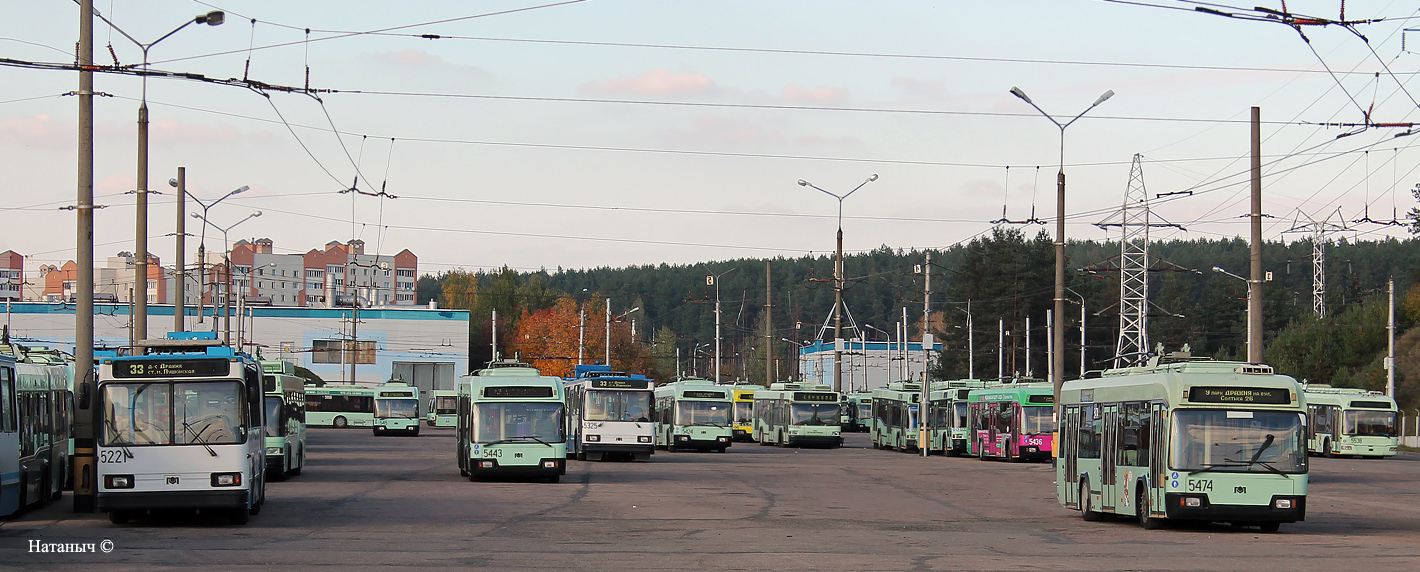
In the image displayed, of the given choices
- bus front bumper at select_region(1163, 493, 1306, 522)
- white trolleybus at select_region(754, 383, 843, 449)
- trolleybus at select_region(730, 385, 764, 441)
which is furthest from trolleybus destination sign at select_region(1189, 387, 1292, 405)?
trolleybus at select_region(730, 385, 764, 441)

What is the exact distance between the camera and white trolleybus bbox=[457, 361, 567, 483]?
101 feet

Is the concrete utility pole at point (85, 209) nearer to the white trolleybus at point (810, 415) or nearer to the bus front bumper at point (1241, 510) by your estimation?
the bus front bumper at point (1241, 510)

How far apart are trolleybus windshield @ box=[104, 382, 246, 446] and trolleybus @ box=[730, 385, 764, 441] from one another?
48.8 m

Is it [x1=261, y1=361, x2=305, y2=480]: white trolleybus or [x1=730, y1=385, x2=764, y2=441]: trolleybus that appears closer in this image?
[x1=261, y1=361, x2=305, y2=480]: white trolleybus

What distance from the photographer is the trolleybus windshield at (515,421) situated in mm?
30984

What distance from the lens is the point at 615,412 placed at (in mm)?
43031

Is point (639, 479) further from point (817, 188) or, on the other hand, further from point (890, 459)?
point (817, 188)

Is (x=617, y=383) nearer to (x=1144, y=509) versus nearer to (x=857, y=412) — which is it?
(x=1144, y=509)

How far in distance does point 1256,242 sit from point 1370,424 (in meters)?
28.1

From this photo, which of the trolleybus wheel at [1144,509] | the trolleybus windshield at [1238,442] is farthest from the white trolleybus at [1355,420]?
the trolleybus windshield at [1238,442]

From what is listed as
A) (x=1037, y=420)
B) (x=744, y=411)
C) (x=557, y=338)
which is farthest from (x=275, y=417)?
(x=557, y=338)

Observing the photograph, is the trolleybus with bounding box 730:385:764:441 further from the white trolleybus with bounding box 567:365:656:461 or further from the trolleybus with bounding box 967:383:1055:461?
the white trolleybus with bounding box 567:365:656:461

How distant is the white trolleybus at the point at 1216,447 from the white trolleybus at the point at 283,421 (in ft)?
54.4

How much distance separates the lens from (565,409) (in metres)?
31.2
